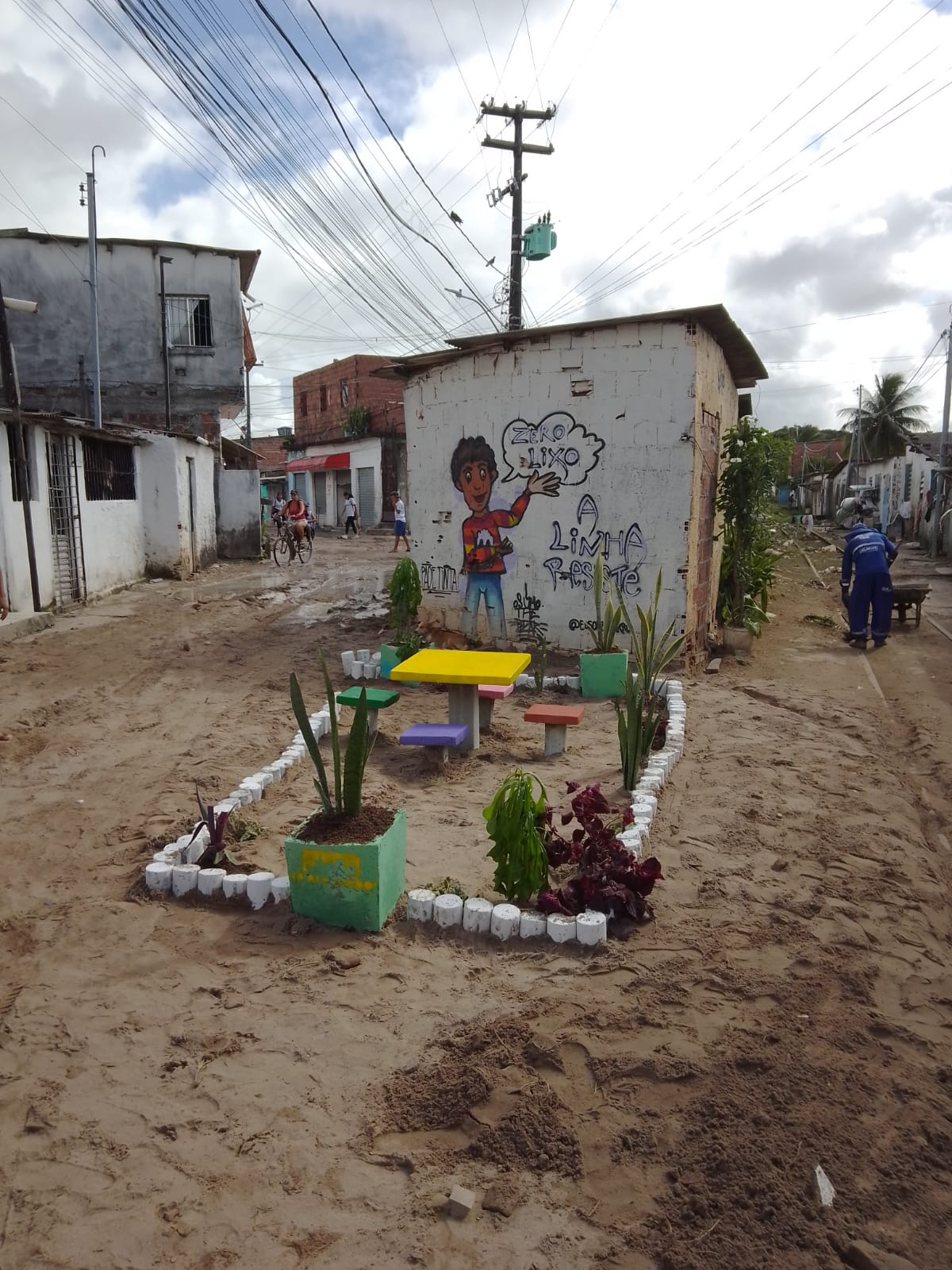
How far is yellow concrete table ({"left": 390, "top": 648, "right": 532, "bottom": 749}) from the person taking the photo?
5.72 metres

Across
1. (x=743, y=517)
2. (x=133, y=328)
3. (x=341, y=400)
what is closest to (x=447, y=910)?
(x=743, y=517)

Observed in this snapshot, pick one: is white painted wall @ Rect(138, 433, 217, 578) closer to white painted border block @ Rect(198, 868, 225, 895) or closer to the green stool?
the green stool

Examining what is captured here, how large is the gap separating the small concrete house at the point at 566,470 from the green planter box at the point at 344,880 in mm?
5056

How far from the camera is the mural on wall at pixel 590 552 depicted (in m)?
8.34

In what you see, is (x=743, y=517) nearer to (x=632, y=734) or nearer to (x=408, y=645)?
(x=408, y=645)

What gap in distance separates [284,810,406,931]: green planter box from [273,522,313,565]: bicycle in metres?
15.3

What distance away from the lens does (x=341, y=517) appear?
112 feet

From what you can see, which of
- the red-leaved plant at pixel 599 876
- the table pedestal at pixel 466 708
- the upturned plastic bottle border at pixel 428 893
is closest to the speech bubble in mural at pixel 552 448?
the table pedestal at pixel 466 708

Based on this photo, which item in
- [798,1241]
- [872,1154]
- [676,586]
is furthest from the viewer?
[676,586]

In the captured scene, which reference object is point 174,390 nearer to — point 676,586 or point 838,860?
point 676,586

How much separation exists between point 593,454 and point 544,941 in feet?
19.0

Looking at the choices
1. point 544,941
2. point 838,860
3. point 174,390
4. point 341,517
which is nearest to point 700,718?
point 838,860

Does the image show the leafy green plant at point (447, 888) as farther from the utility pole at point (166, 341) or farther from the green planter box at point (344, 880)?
the utility pole at point (166, 341)

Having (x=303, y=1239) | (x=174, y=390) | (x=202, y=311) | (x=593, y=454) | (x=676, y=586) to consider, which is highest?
(x=202, y=311)
